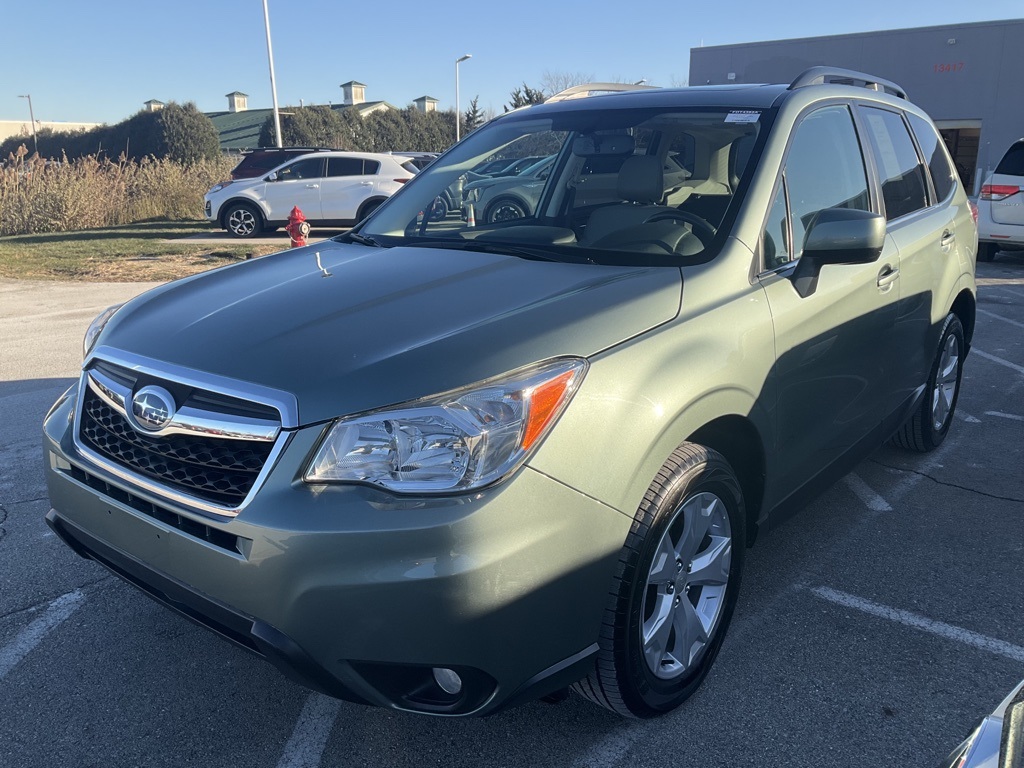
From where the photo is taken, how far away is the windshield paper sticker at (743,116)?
10.3ft

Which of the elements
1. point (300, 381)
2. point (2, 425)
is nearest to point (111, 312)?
point (300, 381)

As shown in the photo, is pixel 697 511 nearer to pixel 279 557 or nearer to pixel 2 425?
pixel 279 557

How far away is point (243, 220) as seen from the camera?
17422mm

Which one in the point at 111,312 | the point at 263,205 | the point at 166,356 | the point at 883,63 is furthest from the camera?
the point at 883,63

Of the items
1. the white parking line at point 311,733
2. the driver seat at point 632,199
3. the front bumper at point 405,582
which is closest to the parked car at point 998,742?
the front bumper at point 405,582

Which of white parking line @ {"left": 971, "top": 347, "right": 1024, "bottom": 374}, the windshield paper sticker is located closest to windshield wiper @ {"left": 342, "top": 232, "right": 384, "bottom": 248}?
the windshield paper sticker

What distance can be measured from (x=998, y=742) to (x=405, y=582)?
116 cm

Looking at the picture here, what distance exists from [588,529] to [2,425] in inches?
182

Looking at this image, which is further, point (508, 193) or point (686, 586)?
point (508, 193)

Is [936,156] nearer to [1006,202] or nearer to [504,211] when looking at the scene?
[504,211]

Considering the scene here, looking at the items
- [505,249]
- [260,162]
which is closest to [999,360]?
[505,249]

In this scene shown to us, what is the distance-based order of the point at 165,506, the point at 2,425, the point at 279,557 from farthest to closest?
the point at 2,425 → the point at 165,506 → the point at 279,557

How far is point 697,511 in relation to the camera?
2488 mm

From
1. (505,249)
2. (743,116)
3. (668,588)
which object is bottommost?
(668,588)
